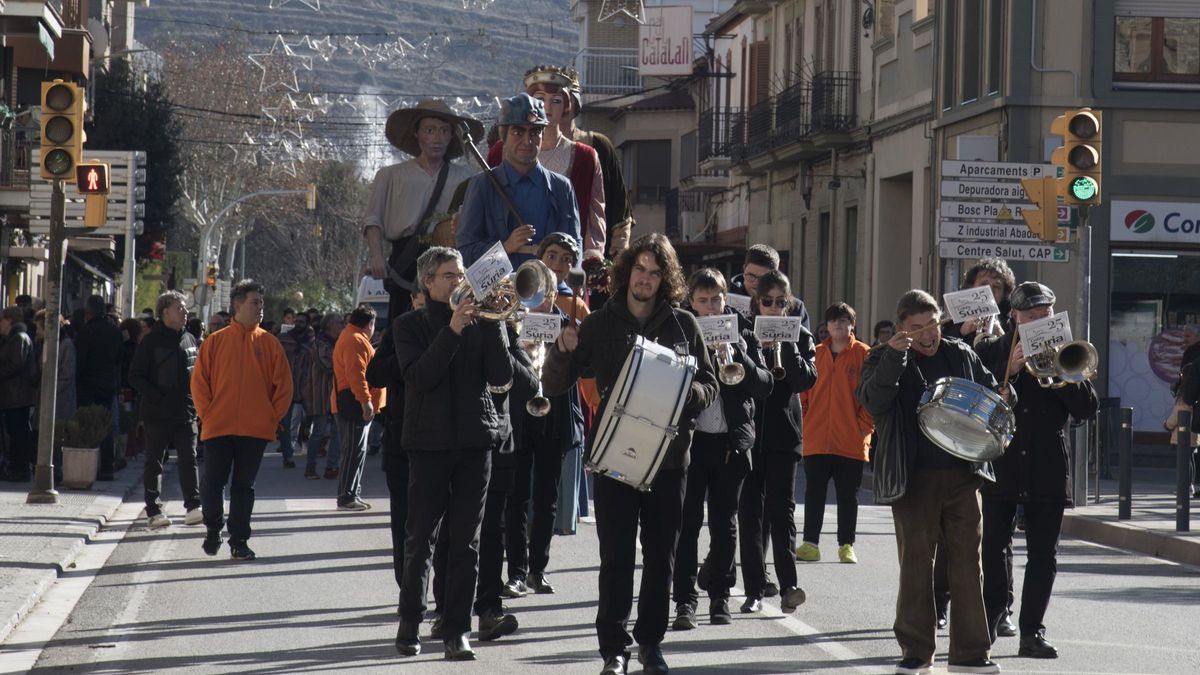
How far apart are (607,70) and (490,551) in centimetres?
6054

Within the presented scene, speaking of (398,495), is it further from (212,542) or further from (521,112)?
(212,542)

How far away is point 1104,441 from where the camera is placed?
2205 cm

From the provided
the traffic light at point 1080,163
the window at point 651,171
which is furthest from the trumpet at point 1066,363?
the window at point 651,171

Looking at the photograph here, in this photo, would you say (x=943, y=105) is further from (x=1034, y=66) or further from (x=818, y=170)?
(x=818, y=170)

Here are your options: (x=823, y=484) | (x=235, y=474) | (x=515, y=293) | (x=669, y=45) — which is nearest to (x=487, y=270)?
(x=515, y=293)

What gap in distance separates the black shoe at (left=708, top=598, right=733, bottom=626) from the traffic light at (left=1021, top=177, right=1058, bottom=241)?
32.7 ft

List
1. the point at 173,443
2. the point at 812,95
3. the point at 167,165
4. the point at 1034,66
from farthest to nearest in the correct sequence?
the point at 167,165 < the point at 812,95 < the point at 1034,66 < the point at 173,443

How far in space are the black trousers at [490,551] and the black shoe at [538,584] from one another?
1.57m


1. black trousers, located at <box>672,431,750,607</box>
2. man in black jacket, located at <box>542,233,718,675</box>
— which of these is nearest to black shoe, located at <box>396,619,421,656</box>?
man in black jacket, located at <box>542,233,718,675</box>

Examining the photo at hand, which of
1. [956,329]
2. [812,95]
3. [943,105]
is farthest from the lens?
[812,95]

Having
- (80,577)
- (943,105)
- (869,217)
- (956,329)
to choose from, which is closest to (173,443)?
(80,577)

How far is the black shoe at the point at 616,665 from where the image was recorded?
27.4 feet

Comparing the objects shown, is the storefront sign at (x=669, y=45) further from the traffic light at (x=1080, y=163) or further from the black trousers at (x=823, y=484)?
the black trousers at (x=823, y=484)

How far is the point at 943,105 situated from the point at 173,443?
55.0 feet
